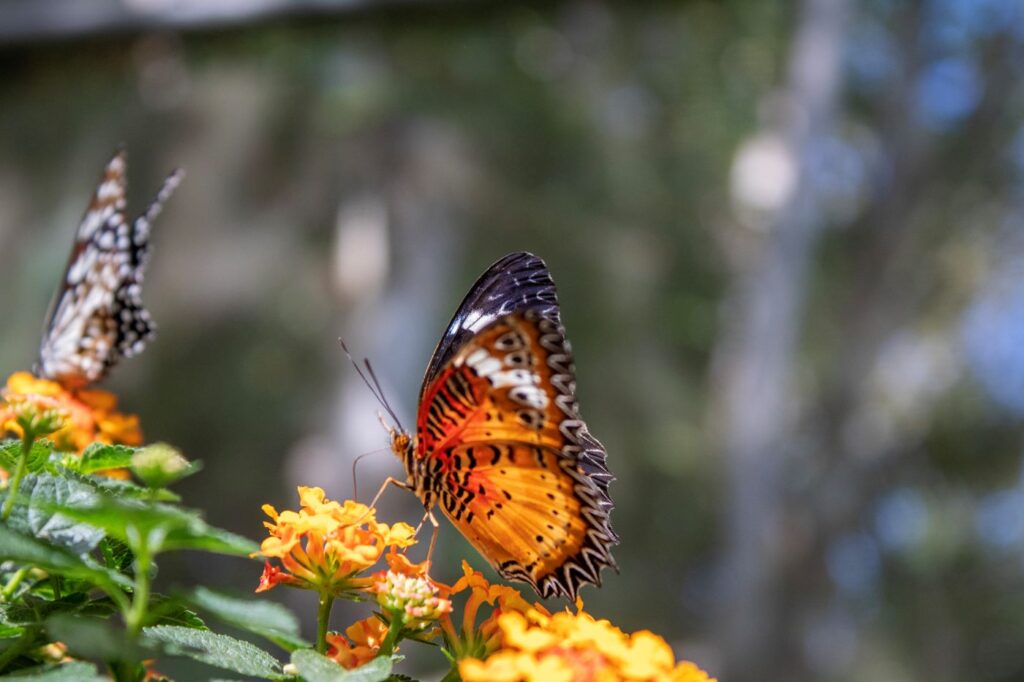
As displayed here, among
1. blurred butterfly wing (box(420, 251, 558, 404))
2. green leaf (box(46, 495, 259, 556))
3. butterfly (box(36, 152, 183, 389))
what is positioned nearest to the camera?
green leaf (box(46, 495, 259, 556))

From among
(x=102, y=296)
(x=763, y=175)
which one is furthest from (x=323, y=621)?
(x=763, y=175)

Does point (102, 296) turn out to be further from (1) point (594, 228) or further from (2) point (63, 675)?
(1) point (594, 228)

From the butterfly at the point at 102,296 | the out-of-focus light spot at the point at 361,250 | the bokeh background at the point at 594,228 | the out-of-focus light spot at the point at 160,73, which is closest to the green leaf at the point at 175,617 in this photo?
the butterfly at the point at 102,296

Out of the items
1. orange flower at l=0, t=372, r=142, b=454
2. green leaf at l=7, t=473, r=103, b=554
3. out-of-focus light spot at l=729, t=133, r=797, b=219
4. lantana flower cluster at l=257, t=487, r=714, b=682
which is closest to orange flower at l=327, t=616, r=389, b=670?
lantana flower cluster at l=257, t=487, r=714, b=682

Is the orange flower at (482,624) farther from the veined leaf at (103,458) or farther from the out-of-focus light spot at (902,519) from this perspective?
the out-of-focus light spot at (902,519)

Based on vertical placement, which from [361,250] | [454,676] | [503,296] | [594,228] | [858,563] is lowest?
[454,676]

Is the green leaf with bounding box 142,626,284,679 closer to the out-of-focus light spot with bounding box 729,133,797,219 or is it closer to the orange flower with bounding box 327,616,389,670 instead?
the orange flower with bounding box 327,616,389,670

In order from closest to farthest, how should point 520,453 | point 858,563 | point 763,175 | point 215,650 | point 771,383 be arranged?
point 215,650
point 520,453
point 771,383
point 763,175
point 858,563
